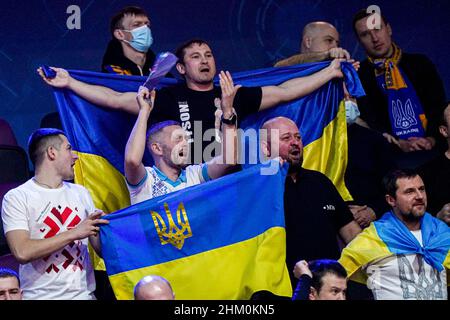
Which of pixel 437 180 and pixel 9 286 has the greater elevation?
pixel 437 180

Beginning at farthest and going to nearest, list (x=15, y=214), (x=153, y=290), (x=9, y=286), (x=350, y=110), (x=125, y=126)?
(x=350, y=110) < (x=125, y=126) < (x=15, y=214) < (x=9, y=286) < (x=153, y=290)

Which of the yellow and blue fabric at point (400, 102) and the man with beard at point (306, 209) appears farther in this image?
the yellow and blue fabric at point (400, 102)

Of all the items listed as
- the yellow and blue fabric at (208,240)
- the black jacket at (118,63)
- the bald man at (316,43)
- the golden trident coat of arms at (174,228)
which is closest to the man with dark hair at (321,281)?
the yellow and blue fabric at (208,240)

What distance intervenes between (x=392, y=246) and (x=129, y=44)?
2.37m

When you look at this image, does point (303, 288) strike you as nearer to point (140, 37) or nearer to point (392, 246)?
point (392, 246)

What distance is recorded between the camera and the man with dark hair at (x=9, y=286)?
6.27 m

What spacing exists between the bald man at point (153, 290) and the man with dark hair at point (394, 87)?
2.79 m

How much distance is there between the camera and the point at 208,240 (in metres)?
6.76

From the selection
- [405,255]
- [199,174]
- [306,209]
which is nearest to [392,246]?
[405,255]

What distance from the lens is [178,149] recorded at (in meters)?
7.02

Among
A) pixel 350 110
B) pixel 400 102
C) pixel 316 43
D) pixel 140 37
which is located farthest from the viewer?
pixel 400 102

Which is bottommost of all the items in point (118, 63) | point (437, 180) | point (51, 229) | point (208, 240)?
point (208, 240)

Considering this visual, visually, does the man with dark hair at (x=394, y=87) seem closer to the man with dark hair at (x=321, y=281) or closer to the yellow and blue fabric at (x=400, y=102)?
the yellow and blue fabric at (x=400, y=102)

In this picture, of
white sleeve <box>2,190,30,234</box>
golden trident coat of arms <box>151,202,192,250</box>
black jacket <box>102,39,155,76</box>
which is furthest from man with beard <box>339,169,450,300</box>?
black jacket <box>102,39,155,76</box>
